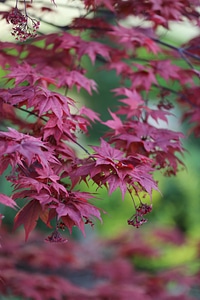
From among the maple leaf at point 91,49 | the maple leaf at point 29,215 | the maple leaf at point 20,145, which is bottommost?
the maple leaf at point 29,215

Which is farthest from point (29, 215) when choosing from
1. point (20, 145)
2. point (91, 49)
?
point (91, 49)

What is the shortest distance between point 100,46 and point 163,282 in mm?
1722

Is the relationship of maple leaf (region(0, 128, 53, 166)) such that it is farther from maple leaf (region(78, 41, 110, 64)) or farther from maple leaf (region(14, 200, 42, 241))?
maple leaf (region(78, 41, 110, 64))

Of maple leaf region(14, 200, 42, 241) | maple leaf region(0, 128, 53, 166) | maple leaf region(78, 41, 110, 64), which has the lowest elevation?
maple leaf region(14, 200, 42, 241)

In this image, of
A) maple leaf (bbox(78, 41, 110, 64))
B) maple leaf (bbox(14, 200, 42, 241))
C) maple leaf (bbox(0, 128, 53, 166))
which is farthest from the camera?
maple leaf (bbox(78, 41, 110, 64))

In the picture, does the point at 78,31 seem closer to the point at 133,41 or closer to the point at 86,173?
the point at 133,41

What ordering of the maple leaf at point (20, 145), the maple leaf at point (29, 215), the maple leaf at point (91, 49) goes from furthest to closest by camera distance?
the maple leaf at point (91, 49), the maple leaf at point (29, 215), the maple leaf at point (20, 145)

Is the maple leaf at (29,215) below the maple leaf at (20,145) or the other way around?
below

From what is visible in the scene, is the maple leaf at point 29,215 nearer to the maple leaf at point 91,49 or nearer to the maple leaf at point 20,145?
the maple leaf at point 20,145

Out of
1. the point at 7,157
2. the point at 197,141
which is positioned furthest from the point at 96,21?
the point at 197,141

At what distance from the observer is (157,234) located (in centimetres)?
404

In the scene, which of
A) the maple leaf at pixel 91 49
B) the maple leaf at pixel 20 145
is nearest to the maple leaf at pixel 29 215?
the maple leaf at pixel 20 145

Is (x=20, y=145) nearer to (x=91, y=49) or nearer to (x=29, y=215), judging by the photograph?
(x=29, y=215)

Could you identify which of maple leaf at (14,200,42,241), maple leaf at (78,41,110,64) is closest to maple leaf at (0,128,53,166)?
maple leaf at (14,200,42,241)
